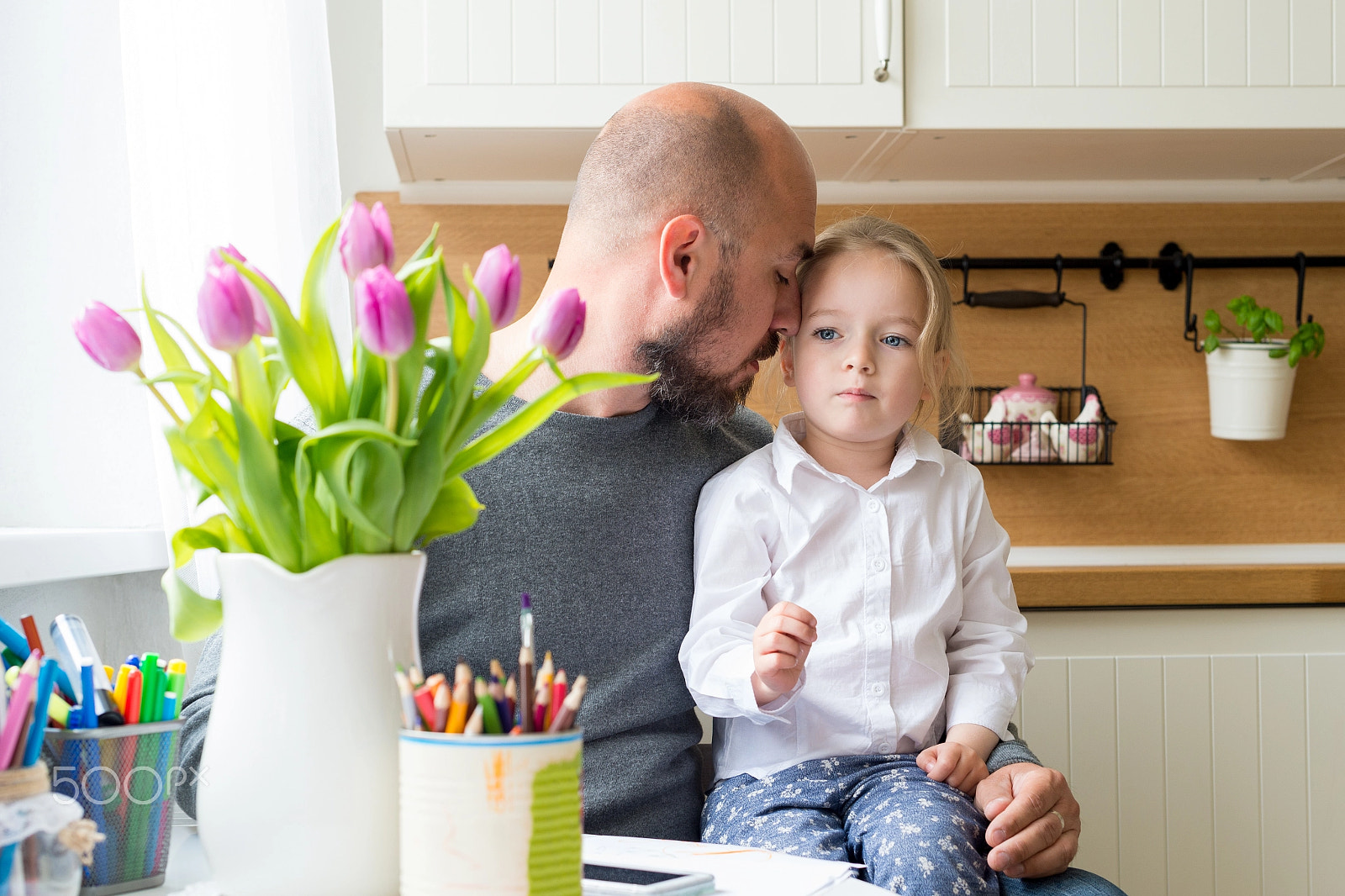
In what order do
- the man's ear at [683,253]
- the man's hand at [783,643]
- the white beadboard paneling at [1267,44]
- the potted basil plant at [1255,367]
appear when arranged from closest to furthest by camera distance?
the man's hand at [783,643] → the man's ear at [683,253] → the white beadboard paneling at [1267,44] → the potted basil plant at [1255,367]

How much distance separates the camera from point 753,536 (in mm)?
1141

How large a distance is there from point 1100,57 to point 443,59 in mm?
1015

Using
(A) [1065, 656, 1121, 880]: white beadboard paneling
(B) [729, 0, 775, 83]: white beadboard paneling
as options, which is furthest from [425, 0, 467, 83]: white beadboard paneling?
(A) [1065, 656, 1121, 880]: white beadboard paneling

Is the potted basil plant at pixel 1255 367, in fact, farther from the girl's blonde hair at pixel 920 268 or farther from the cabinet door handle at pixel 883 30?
the girl's blonde hair at pixel 920 268

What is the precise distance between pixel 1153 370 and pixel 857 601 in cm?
127

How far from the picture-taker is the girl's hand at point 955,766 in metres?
1.01

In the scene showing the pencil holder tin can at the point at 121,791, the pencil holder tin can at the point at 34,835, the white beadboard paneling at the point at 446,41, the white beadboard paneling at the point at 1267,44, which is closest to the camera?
the pencil holder tin can at the point at 34,835

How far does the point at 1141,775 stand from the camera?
5.73 ft

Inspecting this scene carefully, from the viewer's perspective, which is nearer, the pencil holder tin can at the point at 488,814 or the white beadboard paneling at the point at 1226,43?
the pencil holder tin can at the point at 488,814

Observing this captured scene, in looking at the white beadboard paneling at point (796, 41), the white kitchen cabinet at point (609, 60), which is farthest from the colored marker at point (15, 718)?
the white beadboard paneling at point (796, 41)

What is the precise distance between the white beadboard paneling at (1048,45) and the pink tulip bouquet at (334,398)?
1406 millimetres

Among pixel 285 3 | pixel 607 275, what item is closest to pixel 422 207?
pixel 285 3

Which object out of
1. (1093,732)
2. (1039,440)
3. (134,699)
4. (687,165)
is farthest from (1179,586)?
(134,699)

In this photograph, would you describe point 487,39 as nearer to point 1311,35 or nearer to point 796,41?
point 796,41
